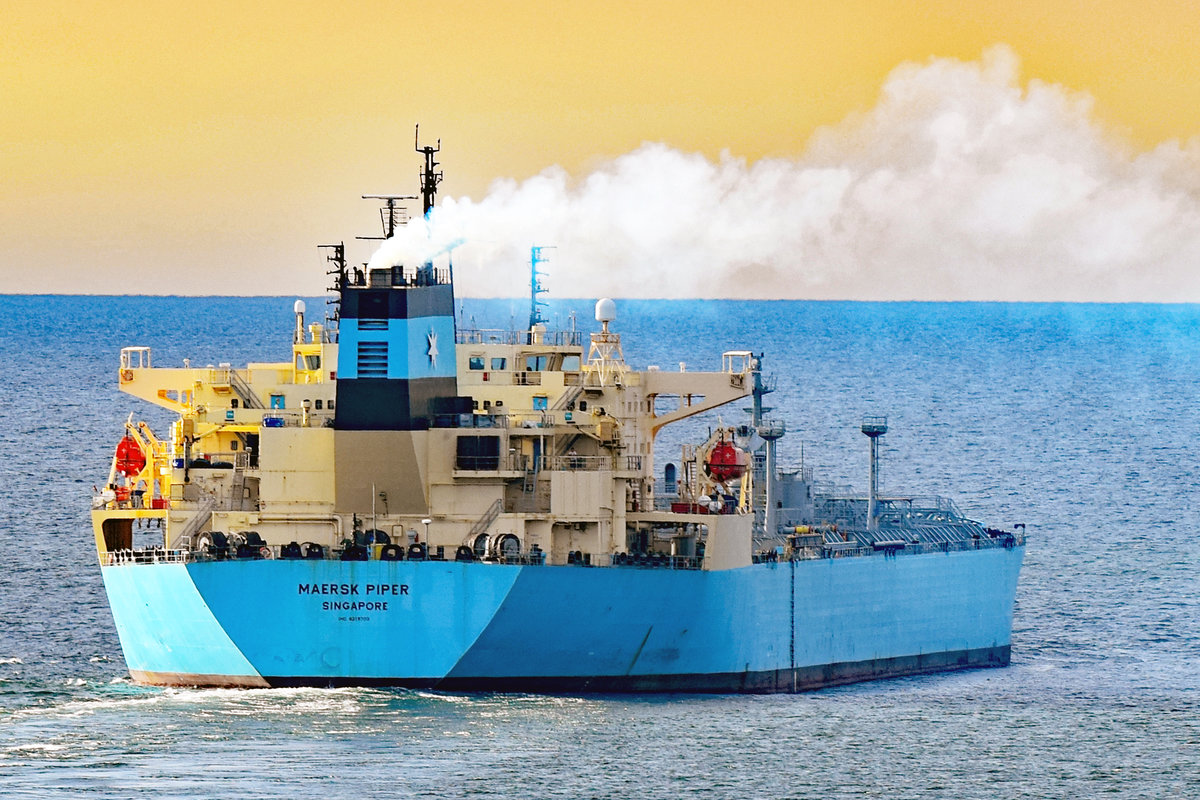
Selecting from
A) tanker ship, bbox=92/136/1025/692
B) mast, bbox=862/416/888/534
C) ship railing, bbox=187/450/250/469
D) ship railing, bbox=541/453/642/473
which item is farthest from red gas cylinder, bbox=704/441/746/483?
ship railing, bbox=187/450/250/469

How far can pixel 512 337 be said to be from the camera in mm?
72812

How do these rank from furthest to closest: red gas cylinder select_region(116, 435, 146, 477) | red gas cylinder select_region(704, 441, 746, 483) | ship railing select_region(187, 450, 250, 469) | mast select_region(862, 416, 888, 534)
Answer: mast select_region(862, 416, 888, 534) → red gas cylinder select_region(704, 441, 746, 483) → red gas cylinder select_region(116, 435, 146, 477) → ship railing select_region(187, 450, 250, 469)

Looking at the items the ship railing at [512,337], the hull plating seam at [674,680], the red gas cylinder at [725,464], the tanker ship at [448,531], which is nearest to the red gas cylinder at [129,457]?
the tanker ship at [448,531]

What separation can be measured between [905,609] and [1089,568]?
1758 centimetres

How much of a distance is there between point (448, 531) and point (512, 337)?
26.5ft

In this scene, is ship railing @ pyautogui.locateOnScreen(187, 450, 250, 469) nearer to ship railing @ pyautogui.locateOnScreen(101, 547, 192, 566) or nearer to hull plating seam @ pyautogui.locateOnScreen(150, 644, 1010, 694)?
ship railing @ pyautogui.locateOnScreen(101, 547, 192, 566)

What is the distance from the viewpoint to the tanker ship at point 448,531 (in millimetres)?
63594

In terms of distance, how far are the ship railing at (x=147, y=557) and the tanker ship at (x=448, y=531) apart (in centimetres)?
10

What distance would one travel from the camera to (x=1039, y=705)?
69000mm

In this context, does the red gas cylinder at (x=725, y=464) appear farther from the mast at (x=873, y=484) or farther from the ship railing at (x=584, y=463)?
the mast at (x=873, y=484)

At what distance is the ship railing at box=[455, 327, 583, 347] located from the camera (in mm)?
72688

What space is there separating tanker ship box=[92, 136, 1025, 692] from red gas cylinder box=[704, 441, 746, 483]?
0.12 feet

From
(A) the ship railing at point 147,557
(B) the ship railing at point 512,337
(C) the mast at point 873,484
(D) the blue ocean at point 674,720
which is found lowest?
(D) the blue ocean at point 674,720

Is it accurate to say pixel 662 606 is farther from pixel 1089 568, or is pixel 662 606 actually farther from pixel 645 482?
pixel 1089 568
